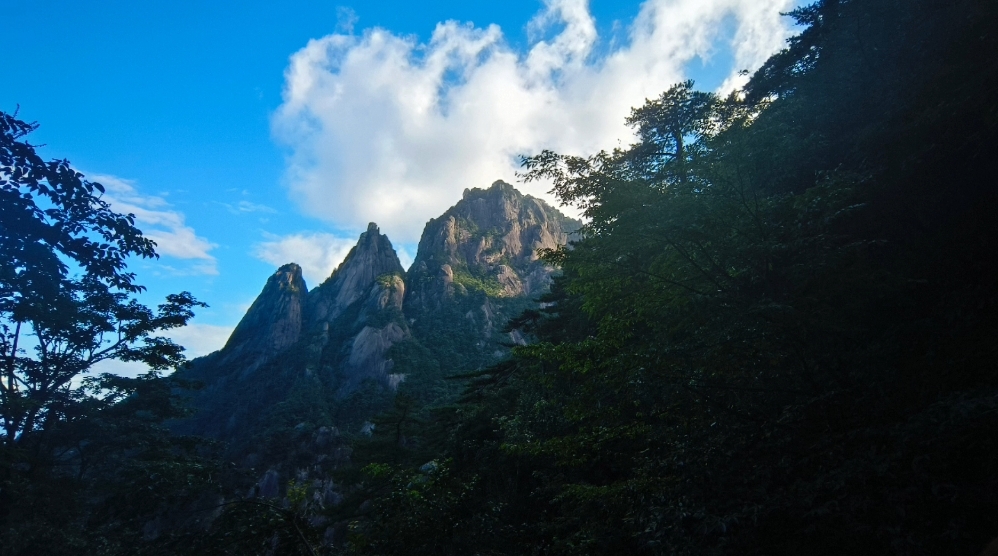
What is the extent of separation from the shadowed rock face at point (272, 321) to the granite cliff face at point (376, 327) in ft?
1.11

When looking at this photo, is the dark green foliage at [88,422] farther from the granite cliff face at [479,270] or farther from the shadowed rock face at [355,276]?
the shadowed rock face at [355,276]

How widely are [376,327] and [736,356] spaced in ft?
288

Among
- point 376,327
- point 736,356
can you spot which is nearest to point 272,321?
point 376,327

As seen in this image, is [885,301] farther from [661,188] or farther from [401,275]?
[401,275]

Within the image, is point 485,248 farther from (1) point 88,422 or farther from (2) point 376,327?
(1) point 88,422

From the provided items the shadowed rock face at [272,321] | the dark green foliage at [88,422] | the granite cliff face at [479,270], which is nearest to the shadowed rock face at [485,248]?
the granite cliff face at [479,270]

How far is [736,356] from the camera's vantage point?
588 centimetres

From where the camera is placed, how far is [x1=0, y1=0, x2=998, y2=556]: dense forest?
12.4 feet

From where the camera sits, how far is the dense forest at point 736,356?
3770 millimetres

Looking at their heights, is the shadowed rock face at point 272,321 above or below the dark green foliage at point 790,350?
above

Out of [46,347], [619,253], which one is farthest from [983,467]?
[46,347]

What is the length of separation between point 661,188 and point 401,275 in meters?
107

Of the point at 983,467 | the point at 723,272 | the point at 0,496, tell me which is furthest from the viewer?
the point at 0,496

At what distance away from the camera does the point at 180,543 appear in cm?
471
